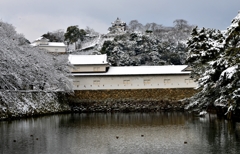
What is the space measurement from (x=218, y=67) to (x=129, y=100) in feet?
47.8

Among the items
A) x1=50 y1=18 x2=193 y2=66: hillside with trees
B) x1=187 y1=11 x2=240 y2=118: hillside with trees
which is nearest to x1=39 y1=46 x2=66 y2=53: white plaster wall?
x1=50 y1=18 x2=193 y2=66: hillside with trees

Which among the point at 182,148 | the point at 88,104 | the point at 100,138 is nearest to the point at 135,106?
the point at 88,104

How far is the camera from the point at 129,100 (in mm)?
30359

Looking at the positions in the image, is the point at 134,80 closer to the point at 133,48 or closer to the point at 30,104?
the point at 30,104

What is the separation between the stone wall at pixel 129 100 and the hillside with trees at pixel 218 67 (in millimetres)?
6585

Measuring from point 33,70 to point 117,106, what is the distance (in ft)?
29.9

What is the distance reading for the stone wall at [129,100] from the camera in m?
29.8

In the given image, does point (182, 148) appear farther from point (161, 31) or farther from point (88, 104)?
point (161, 31)

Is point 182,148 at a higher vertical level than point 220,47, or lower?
lower

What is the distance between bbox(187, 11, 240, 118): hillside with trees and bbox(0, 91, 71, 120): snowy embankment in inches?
442

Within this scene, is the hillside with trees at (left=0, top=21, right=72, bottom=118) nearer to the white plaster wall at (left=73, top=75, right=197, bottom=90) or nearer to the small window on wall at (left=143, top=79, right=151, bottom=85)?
the white plaster wall at (left=73, top=75, right=197, bottom=90)

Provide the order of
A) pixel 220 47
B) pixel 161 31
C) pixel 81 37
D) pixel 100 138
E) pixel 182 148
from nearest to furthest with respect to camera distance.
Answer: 1. pixel 182 148
2. pixel 100 138
3. pixel 220 47
4. pixel 81 37
5. pixel 161 31

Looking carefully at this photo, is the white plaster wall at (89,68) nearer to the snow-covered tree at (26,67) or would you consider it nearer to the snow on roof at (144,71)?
the snow on roof at (144,71)

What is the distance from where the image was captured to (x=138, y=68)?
32.7m
